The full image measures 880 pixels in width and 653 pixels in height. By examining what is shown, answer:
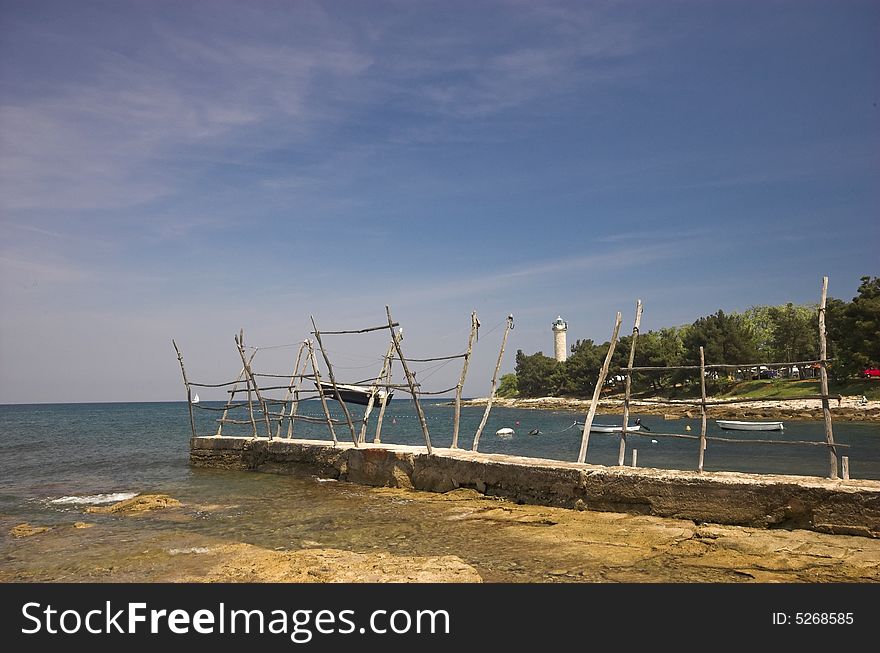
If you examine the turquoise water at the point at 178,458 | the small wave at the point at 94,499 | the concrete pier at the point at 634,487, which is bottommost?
the turquoise water at the point at 178,458

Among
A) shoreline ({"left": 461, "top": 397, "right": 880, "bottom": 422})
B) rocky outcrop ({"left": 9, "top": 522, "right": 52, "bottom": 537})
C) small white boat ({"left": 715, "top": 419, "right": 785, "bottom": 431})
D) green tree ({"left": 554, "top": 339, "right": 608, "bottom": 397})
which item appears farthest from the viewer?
green tree ({"left": 554, "top": 339, "right": 608, "bottom": 397})

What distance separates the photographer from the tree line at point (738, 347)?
32.3m

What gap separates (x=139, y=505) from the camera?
10.9 m

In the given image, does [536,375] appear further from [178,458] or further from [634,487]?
[634,487]

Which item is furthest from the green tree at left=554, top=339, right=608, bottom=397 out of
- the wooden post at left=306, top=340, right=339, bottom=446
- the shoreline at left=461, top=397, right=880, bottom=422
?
the wooden post at left=306, top=340, right=339, bottom=446

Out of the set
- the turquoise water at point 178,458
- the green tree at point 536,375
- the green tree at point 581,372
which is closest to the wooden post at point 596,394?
the turquoise water at point 178,458

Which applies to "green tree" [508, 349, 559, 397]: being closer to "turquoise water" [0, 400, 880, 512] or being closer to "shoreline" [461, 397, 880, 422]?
"shoreline" [461, 397, 880, 422]

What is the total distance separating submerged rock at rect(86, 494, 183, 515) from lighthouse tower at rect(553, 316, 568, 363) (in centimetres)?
7588

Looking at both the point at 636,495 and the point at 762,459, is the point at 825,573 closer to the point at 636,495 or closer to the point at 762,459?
the point at 636,495

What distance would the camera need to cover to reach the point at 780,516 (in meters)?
7.10

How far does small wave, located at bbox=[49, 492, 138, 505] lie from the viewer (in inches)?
469

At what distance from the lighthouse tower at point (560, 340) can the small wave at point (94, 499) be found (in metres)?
74.9

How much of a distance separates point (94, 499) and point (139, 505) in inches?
83.4

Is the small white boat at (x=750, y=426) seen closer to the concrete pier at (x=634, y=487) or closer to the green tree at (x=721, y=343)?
the green tree at (x=721, y=343)
